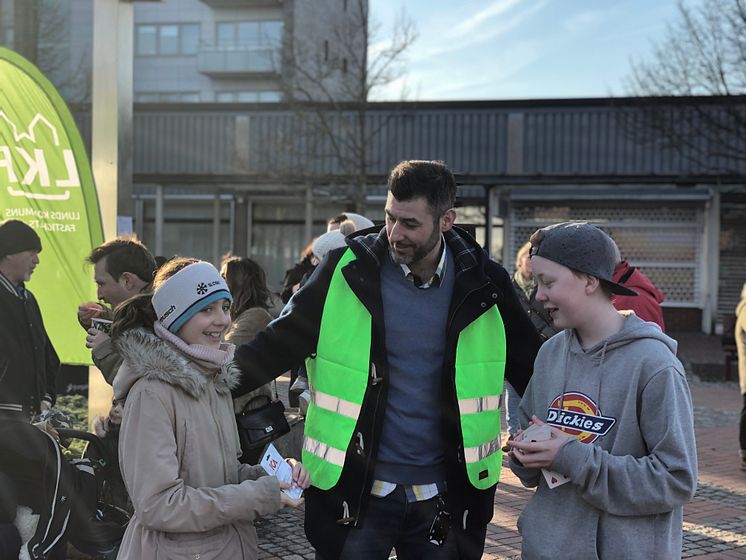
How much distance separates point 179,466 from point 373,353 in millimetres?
754

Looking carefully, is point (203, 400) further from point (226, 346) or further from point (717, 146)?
point (717, 146)

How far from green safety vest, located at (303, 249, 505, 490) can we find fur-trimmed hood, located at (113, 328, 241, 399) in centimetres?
43

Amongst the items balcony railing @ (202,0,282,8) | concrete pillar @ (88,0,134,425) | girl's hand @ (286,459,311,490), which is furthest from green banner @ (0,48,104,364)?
balcony railing @ (202,0,282,8)

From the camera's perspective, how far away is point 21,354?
545 centimetres

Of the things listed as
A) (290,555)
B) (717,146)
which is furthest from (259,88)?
(290,555)

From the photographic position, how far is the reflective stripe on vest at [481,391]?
279 centimetres

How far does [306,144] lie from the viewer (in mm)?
20328

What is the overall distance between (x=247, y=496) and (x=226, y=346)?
1.89 feet

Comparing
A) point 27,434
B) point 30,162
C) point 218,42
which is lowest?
point 27,434

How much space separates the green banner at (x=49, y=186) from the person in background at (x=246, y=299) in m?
2.08

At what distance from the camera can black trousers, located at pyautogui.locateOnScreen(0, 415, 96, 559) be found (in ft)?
13.5

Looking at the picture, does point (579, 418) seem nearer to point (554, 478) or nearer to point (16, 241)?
point (554, 478)

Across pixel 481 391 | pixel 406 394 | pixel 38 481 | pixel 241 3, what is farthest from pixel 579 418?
pixel 241 3

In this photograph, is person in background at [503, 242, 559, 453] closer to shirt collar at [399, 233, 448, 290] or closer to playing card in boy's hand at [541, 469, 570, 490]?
shirt collar at [399, 233, 448, 290]
